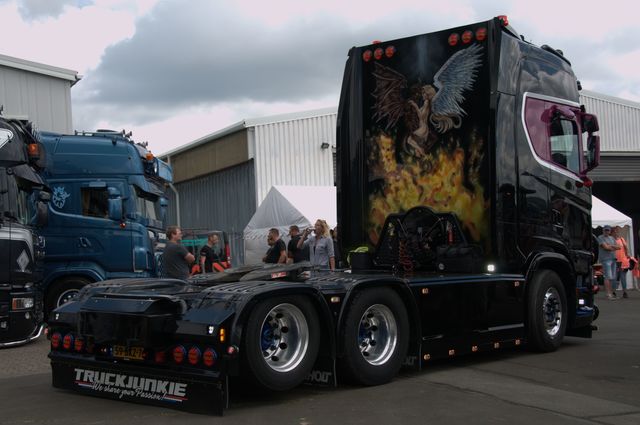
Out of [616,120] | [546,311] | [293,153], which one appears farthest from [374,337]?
[616,120]

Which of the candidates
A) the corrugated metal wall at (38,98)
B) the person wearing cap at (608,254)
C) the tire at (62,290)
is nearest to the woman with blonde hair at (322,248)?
the tire at (62,290)

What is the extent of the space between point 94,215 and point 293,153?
12.8 meters

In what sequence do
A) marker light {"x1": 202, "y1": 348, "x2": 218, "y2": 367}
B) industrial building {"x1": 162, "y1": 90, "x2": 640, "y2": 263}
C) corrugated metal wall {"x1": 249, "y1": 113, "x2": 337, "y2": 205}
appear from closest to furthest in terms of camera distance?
marker light {"x1": 202, "y1": 348, "x2": 218, "y2": 367} → corrugated metal wall {"x1": 249, "y1": 113, "x2": 337, "y2": 205} → industrial building {"x1": 162, "y1": 90, "x2": 640, "y2": 263}

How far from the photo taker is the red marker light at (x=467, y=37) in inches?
361

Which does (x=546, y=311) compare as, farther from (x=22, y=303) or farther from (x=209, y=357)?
(x=22, y=303)

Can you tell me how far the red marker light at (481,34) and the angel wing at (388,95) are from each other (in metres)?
1.08

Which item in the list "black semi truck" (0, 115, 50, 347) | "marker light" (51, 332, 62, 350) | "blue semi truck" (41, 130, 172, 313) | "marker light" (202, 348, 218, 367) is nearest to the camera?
"marker light" (202, 348, 218, 367)

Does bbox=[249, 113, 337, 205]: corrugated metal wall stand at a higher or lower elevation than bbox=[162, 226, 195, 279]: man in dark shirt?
higher

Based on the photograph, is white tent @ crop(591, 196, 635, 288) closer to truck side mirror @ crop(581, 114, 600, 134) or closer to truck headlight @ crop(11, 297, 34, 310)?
truck side mirror @ crop(581, 114, 600, 134)

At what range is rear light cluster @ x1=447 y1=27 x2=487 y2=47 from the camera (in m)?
9.06

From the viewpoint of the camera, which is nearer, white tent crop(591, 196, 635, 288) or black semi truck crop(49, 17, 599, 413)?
black semi truck crop(49, 17, 599, 413)

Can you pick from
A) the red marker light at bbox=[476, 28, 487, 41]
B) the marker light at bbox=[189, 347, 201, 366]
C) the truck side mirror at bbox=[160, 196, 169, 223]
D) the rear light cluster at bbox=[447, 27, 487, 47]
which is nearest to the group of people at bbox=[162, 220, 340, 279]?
the truck side mirror at bbox=[160, 196, 169, 223]

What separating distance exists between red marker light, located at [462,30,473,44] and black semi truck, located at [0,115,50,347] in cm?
659

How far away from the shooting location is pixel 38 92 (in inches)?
898
